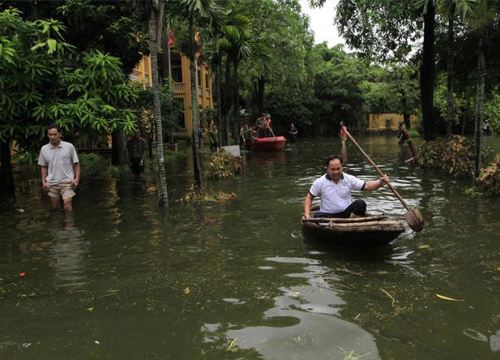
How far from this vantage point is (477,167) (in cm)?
1266

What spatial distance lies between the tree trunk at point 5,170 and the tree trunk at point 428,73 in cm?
1409

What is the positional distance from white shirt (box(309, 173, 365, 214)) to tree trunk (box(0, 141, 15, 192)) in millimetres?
8593

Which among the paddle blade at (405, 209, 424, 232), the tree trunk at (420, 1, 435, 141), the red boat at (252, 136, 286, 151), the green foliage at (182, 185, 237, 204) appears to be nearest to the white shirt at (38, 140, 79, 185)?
the green foliage at (182, 185, 237, 204)

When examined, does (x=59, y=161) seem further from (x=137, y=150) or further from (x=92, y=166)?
(x=92, y=166)

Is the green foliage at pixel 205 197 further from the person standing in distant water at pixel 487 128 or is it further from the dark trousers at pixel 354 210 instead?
the person standing in distant water at pixel 487 128

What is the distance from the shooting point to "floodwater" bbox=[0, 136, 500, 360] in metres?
4.36

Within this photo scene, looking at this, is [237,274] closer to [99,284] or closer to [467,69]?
[99,284]

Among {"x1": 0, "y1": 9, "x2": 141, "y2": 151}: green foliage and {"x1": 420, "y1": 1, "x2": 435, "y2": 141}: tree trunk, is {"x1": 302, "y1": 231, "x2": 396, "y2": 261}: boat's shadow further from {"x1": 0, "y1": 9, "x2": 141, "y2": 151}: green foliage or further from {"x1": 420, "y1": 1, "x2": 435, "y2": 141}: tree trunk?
{"x1": 420, "y1": 1, "x2": 435, "y2": 141}: tree trunk

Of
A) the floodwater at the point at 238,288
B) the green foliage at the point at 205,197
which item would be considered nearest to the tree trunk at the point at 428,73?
the floodwater at the point at 238,288

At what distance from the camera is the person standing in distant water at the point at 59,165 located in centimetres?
913

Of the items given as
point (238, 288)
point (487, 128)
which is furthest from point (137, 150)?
point (487, 128)

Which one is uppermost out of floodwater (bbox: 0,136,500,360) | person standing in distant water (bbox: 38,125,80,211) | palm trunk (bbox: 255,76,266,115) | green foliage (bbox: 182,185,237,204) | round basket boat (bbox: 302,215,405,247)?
palm trunk (bbox: 255,76,266,115)

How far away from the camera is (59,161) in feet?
30.1

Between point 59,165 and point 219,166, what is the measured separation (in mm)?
7025
